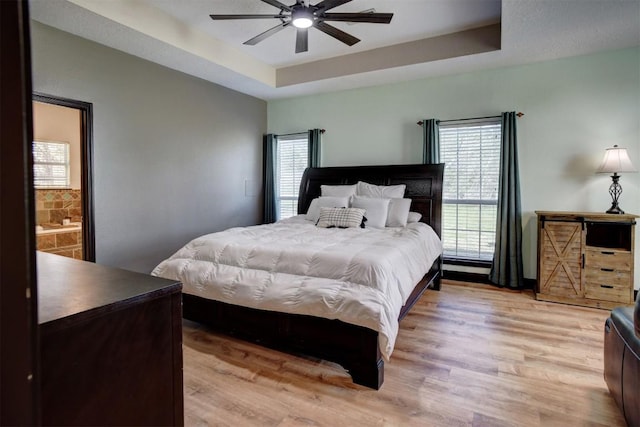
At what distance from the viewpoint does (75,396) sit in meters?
0.74

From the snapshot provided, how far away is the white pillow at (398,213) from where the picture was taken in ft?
13.2

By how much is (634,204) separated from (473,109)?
195cm

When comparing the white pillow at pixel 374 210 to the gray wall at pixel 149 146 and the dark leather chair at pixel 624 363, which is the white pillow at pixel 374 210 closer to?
the gray wall at pixel 149 146

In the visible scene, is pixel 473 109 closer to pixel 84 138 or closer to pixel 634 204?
pixel 634 204

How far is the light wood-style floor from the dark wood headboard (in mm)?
1568

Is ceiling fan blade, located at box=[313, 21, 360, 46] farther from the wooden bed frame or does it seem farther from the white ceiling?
the wooden bed frame

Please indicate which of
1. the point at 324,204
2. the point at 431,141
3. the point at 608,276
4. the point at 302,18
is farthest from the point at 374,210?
the point at 608,276

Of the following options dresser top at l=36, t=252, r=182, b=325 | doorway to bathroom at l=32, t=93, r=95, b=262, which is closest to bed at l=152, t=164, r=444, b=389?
dresser top at l=36, t=252, r=182, b=325

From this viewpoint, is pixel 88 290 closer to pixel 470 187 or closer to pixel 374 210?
pixel 374 210

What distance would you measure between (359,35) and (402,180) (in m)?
1.79

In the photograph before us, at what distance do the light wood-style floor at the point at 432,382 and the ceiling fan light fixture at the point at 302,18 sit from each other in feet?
8.54

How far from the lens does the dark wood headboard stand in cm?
430

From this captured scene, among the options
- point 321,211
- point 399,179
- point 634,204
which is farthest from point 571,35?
point 321,211

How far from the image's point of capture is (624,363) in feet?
5.60
